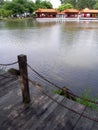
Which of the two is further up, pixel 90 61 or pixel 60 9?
pixel 60 9

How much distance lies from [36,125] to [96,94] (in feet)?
14.2

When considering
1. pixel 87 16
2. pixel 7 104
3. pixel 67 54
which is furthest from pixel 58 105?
pixel 87 16

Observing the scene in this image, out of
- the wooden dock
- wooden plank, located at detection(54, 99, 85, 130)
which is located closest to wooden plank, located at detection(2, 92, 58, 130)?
the wooden dock

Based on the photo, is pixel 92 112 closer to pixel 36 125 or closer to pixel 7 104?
pixel 36 125

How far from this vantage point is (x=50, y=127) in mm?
3508

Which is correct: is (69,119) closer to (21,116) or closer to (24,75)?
(21,116)

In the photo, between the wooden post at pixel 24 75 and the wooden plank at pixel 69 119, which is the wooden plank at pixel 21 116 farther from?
the wooden plank at pixel 69 119

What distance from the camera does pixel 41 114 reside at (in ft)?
12.6

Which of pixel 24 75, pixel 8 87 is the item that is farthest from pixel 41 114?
pixel 8 87

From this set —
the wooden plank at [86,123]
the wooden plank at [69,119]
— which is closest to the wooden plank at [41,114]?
the wooden plank at [69,119]

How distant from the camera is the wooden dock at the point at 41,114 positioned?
353cm

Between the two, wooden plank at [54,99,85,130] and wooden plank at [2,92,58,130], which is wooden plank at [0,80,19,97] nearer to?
wooden plank at [2,92,58,130]

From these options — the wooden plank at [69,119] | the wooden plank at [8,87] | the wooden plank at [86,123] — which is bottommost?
the wooden plank at [86,123]

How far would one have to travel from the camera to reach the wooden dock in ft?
11.6
